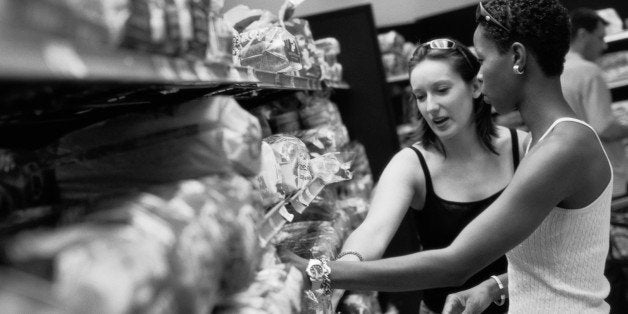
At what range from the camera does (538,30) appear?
1581 mm

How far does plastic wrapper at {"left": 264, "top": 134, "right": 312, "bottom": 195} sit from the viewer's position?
1.83 m

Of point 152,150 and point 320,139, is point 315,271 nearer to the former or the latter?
point 152,150

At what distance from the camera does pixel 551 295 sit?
164 cm

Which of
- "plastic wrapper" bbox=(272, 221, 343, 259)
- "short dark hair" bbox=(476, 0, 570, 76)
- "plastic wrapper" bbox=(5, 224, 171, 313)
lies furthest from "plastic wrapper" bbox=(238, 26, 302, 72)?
"plastic wrapper" bbox=(5, 224, 171, 313)

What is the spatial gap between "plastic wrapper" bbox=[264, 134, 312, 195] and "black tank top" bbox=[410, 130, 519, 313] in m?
0.47

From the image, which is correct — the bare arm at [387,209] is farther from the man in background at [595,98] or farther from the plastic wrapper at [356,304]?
the man in background at [595,98]

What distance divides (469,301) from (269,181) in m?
0.81

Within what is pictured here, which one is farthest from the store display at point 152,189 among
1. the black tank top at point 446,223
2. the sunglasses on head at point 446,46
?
the sunglasses on head at point 446,46

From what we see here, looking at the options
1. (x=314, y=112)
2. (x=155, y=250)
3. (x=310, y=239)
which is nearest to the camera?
(x=155, y=250)

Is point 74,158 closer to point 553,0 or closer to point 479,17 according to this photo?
point 479,17

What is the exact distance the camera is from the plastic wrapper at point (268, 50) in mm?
1972

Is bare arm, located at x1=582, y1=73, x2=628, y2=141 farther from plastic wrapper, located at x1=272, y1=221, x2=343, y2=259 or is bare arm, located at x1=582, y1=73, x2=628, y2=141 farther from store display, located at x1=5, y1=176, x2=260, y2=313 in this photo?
store display, located at x1=5, y1=176, x2=260, y2=313

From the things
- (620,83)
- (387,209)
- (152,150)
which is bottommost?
(620,83)

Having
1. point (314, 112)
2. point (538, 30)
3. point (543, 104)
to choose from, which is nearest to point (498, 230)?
point (543, 104)
